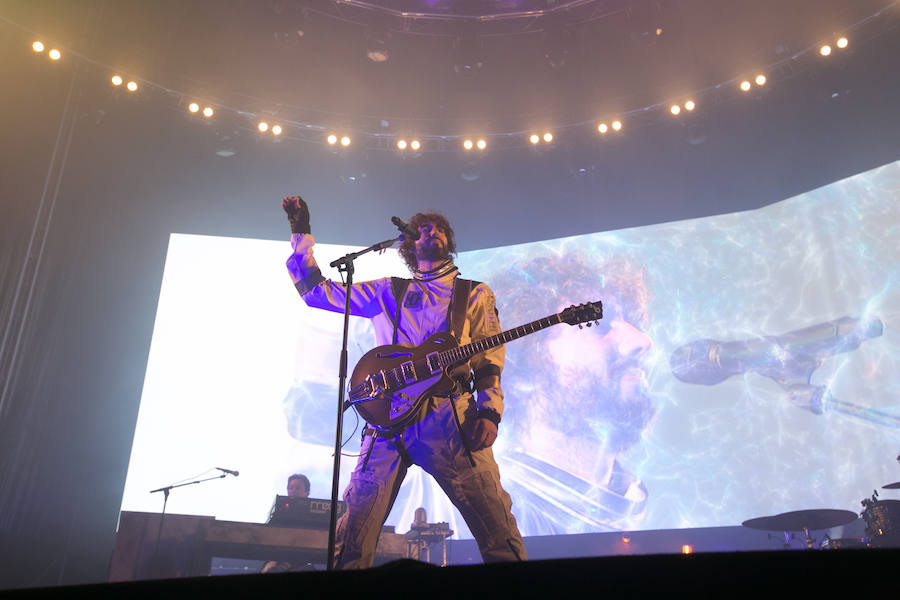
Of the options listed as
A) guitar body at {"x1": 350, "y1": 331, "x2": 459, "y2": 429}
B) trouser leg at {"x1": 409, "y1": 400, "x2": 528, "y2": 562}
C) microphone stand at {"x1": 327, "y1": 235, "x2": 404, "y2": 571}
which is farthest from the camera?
guitar body at {"x1": 350, "y1": 331, "x2": 459, "y2": 429}

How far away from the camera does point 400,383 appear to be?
3395mm

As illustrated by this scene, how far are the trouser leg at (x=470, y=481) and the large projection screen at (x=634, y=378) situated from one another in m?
4.73

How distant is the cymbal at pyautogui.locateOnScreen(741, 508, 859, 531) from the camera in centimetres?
597

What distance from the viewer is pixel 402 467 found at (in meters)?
3.37

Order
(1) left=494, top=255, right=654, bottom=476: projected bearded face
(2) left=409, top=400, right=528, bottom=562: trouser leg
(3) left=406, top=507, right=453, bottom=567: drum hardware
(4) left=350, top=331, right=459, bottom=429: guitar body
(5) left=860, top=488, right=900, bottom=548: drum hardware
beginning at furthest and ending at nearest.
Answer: (1) left=494, top=255, right=654, bottom=476: projected bearded face → (3) left=406, top=507, right=453, bottom=567: drum hardware → (5) left=860, top=488, right=900, bottom=548: drum hardware → (4) left=350, top=331, right=459, bottom=429: guitar body → (2) left=409, top=400, right=528, bottom=562: trouser leg

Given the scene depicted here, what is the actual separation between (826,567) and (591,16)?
23.8 feet

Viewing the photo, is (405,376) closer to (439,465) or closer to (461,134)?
(439,465)

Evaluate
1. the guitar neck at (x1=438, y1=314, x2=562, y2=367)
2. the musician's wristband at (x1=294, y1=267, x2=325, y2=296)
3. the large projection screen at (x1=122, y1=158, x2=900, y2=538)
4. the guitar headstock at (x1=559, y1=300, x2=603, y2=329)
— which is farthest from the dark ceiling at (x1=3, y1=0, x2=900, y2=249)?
the guitar neck at (x1=438, y1=314, x2=562, y2=367)

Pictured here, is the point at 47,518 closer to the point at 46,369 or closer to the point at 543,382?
the point at 46,369

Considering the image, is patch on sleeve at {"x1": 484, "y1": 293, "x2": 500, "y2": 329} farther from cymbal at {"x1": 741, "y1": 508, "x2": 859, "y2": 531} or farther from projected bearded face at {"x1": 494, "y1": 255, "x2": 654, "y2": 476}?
projected bearded face at {"x1": 494, "y1": 255, "x2": 654, "y2": 476}

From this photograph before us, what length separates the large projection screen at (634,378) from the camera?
730 cm

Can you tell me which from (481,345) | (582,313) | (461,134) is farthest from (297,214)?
(461,134)

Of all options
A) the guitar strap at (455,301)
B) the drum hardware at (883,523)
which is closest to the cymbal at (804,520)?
the drum hardware at (883,523)

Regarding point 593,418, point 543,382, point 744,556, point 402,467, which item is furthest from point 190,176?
point 744,556
